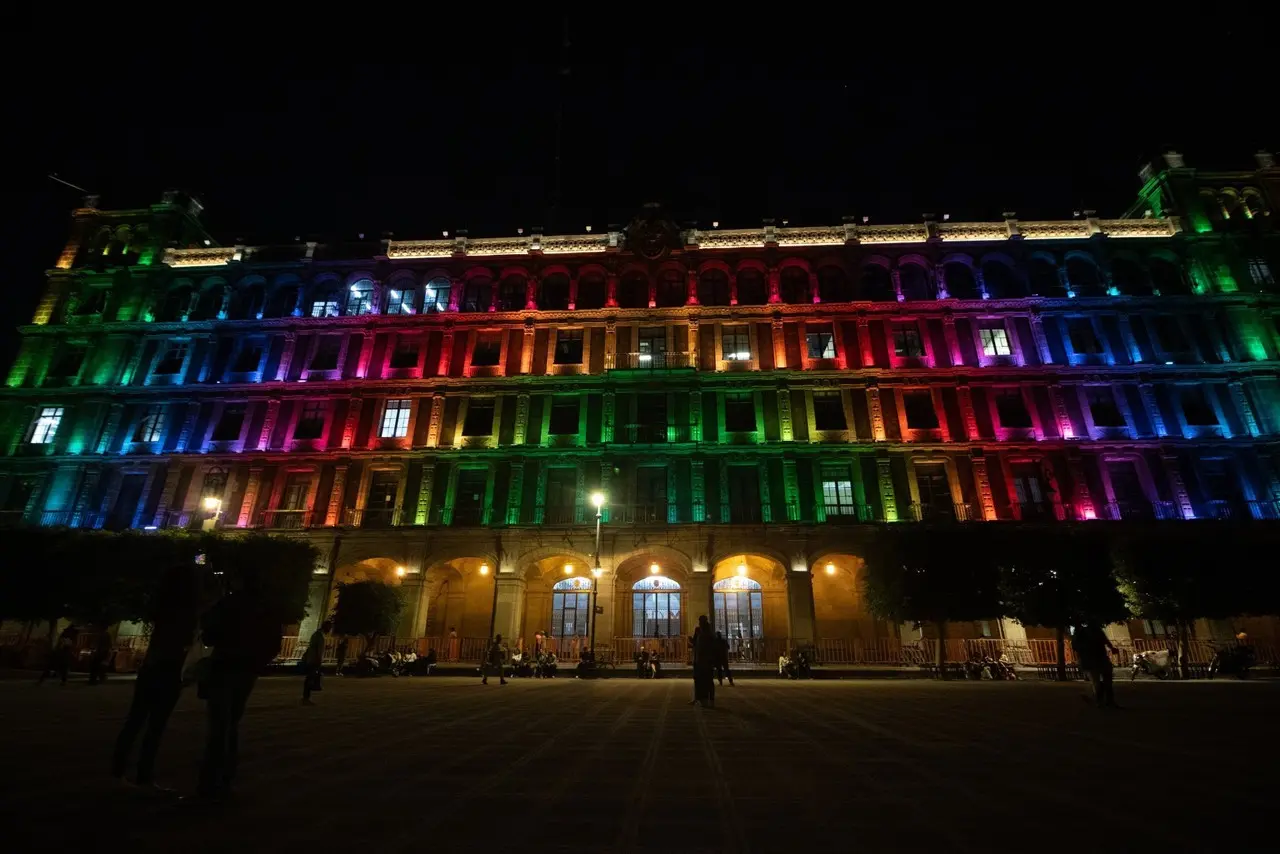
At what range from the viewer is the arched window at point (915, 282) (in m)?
31.1

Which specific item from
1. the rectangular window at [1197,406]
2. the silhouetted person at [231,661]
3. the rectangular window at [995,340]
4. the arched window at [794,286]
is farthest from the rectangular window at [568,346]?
the rectangular window at [1197,406]

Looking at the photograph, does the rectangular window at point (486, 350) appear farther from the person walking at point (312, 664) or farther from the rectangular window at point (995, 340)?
the rectangular window at point (995, 340)

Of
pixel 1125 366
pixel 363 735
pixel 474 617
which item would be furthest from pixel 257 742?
pixel 1125 366

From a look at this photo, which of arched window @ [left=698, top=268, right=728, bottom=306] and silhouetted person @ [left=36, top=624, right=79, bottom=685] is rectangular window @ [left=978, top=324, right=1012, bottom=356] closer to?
arched window @ [left=698, top=268, right=728, bottom=306]

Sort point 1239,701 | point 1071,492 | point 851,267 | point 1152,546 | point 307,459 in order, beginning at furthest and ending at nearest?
point 851,267 → point 307,459 → point 1071,492 → point 1152,546 → point 1239,701

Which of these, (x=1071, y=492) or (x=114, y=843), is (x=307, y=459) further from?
(x=1071, y=492)

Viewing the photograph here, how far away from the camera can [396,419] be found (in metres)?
29.5

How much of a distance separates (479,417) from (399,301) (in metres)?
8.42

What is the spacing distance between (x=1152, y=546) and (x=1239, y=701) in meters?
12.7

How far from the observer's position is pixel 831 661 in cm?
2408

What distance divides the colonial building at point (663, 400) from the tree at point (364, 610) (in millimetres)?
2338

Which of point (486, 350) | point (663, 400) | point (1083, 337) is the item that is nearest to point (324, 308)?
point (486, 350)

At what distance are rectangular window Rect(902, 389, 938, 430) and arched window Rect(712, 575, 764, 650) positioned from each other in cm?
1033

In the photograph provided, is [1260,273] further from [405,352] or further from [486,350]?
[405,352]
